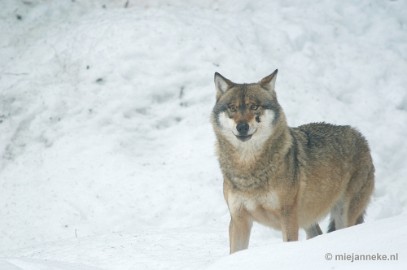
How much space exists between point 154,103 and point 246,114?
15.5ft

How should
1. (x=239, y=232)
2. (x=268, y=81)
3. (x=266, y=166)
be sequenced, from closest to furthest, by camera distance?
(x=266, y=166), (x=239, y=232), (x=268, y=81)

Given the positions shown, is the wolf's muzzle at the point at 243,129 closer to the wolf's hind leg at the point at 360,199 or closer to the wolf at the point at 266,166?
the wolf at the point at 266,166

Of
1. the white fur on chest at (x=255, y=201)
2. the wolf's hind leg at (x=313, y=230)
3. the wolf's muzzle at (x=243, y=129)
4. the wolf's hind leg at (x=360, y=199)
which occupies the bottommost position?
the wolf's hind leg at (x=313, y=230)

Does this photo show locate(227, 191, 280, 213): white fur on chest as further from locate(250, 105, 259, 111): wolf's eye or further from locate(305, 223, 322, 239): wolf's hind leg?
locate(305, 223, 322, 239): wolf's hind leg

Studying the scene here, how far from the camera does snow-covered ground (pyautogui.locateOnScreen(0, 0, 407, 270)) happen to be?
8609 mm

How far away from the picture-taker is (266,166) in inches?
237

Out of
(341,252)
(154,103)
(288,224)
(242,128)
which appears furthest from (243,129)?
(154,103)

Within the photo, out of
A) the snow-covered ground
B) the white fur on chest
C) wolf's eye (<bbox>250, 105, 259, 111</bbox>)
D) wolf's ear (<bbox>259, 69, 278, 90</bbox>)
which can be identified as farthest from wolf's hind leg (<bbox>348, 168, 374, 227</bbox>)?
wolf's eye (<bbox>250, 105, 259, 111</bbox>)

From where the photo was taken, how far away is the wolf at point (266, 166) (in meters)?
5.94

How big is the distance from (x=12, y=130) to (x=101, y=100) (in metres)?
1.58

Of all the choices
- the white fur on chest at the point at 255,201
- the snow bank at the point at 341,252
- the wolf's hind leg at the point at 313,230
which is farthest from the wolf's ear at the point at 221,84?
the snow bank at the point at 341,252

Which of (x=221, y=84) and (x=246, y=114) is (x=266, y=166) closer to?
(x=246, y=114)

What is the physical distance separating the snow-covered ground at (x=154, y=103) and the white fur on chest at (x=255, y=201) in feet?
3.51

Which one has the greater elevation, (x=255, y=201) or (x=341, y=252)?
(x=341, y=252)
